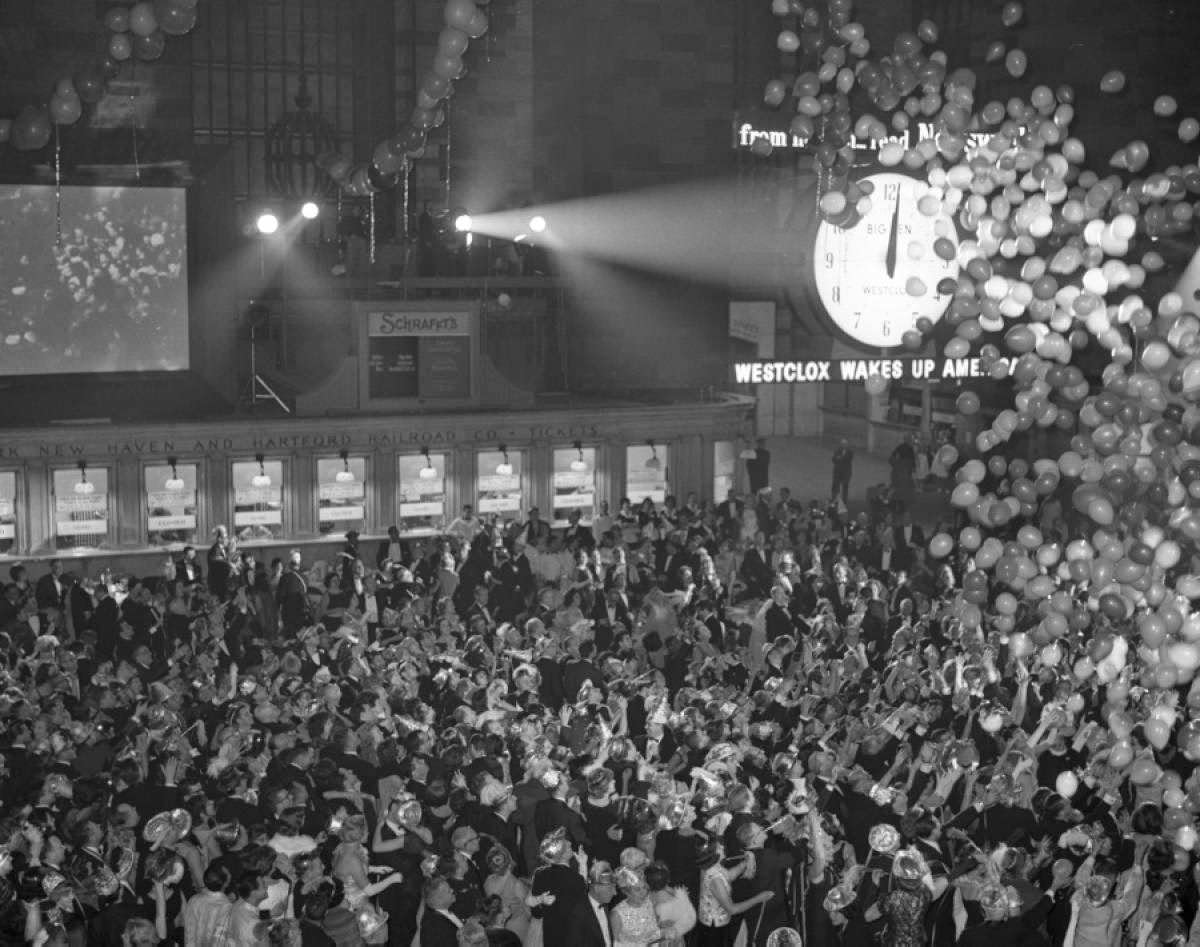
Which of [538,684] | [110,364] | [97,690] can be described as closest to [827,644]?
[538,684]

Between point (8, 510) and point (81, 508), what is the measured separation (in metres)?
0.87

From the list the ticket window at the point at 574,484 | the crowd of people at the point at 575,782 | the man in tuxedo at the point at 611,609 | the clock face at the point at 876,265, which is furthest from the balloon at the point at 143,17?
the clock face at the point at 876,265

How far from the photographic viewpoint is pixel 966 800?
33.5 feet

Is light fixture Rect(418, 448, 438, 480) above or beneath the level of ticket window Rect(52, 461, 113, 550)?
above

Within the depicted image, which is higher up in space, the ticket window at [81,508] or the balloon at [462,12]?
the balloon at [462,12]

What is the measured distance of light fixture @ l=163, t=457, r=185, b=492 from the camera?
20341mm

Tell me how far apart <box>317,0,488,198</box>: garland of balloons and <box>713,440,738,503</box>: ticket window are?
360 inches

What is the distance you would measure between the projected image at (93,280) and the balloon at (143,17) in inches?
455

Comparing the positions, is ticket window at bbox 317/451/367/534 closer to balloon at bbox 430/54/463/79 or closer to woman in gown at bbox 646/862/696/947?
balloon at bbox 430/54/463/79

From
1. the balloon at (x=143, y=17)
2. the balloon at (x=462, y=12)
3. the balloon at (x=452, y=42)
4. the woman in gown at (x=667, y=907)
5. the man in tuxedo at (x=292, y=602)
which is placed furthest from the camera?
the man in tuxedo at (x=292, y=602)

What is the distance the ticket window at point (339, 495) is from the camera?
2116 cm

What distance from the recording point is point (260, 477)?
68.1 ft

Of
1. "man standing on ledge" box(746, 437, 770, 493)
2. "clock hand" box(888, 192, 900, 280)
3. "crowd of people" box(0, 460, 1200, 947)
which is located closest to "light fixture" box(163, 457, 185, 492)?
"crowd of people" box(0, 460, 1200, 947)

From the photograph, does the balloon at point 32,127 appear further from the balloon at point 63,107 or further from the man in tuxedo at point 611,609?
the man in tuxedo at point 611,609
